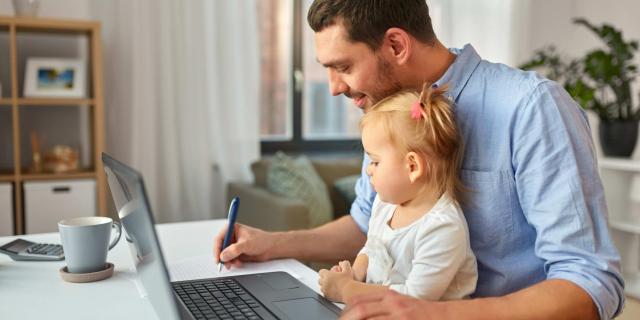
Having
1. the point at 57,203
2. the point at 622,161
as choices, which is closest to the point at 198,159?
the point at 57,203

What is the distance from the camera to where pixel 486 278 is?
3.84 feet

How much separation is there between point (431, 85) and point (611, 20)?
142 inches

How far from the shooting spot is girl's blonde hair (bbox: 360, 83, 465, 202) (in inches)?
43.3

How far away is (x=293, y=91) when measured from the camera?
161 inches

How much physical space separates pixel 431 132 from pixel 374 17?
258mm

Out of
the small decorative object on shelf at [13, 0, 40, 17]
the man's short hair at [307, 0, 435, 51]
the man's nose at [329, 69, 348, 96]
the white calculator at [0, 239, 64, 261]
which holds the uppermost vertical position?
the small decorative object on shelf at [13, 0, 40, 17]

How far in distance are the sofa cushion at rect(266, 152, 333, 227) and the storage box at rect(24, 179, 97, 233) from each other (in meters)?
0.86

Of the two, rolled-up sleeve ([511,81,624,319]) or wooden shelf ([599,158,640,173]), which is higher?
rolled-up sleeve ([511,81,624,319])

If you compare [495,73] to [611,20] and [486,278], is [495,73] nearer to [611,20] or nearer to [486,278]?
[486,278]

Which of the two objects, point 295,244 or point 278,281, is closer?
point 278,281

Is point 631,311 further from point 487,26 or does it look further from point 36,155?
point 36,155

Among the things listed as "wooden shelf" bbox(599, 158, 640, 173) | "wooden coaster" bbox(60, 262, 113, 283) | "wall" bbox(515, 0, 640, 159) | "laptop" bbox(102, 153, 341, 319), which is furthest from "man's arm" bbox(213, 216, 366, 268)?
"wall" bbox(515, 0, 640, 159)

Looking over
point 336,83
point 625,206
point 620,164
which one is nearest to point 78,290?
point 336,83

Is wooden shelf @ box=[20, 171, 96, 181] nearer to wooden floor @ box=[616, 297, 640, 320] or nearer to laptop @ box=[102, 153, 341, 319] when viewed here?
laptop @ box=[102, 153, 341, 319]
